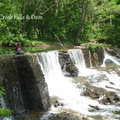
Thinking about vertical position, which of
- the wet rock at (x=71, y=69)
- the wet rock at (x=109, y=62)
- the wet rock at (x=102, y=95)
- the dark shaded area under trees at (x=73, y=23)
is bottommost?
the wet rock at (x=102, y=95)

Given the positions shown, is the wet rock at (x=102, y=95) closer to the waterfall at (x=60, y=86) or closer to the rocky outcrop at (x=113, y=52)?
the waterfall at (x=60, y=86)

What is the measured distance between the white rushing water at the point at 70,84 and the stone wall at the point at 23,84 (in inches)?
42.8

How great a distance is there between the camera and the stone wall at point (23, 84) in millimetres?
8273

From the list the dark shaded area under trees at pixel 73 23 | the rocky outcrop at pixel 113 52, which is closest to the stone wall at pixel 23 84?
the dark shaded area under trees at pixel 73 23

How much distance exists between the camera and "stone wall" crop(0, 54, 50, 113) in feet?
27.1

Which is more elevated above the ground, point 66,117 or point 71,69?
point 71,69

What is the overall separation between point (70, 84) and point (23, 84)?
4458 mm

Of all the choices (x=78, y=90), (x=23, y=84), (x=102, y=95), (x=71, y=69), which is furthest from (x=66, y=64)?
(x=23, y=84)

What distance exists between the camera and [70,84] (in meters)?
12.3

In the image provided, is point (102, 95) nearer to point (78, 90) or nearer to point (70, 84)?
point (78, 90)

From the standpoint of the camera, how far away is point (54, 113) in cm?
831

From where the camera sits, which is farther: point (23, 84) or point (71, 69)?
point (71, 69)

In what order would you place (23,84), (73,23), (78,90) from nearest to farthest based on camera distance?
1. (23,84)
2. (78,90)
3. (73,23)

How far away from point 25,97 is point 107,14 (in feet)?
79.4
